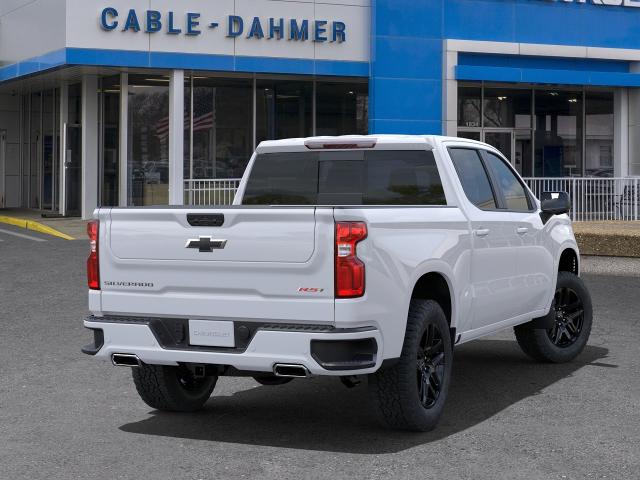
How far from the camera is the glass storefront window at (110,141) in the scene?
2812cm

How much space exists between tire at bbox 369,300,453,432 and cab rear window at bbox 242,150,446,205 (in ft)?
3.87

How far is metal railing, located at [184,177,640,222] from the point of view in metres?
25.9

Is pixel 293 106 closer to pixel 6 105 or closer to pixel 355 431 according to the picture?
pixel 6 105

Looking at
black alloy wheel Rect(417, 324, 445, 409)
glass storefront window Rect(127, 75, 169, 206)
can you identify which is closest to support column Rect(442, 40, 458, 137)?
glass storefront window Rect(127, 75, 169, 206)

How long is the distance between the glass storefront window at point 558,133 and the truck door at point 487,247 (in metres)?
23.6

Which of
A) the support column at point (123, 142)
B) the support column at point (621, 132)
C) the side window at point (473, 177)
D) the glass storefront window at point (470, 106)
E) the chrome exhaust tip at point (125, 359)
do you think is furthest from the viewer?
the support column at point (621, 132)

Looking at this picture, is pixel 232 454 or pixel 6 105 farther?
pixel 6 105

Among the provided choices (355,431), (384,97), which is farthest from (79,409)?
(384,97)

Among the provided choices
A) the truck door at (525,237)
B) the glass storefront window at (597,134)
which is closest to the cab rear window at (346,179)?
the truck door at (525,237)

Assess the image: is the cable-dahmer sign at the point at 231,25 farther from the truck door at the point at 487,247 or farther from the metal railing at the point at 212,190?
the truck door at the point at 487,247

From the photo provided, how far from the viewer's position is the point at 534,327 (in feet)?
30.5

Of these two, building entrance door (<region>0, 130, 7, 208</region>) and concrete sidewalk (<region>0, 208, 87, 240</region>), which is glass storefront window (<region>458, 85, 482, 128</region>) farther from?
building entrance door (<region>0, 130, 7, 208</region>)

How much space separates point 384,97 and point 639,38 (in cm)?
750

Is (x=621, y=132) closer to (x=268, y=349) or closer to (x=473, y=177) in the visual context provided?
(x=473, y=177)
